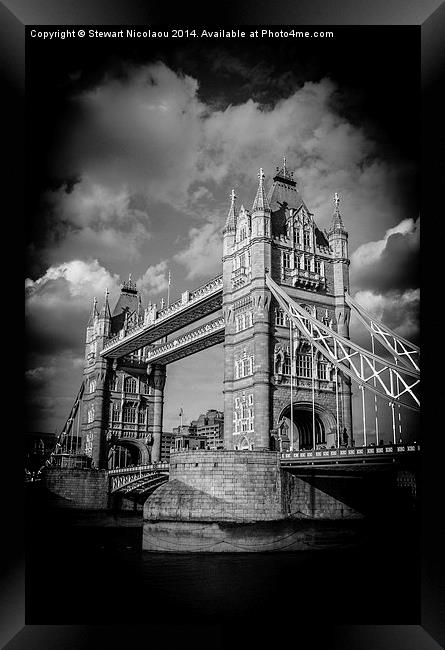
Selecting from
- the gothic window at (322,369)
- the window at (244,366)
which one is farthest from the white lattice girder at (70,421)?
the gothic window at (322,369)

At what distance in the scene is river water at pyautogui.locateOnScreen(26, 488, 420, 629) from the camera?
546 inches

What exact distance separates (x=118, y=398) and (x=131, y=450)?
5.73 metres

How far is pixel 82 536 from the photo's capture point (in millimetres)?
39062

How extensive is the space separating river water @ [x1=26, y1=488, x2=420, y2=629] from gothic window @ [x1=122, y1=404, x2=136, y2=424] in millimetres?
22326

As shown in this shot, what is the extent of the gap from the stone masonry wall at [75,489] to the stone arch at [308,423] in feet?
62.5

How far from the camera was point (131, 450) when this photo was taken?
55906 mm

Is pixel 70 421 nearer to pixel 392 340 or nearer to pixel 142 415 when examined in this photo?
pixel 142 415

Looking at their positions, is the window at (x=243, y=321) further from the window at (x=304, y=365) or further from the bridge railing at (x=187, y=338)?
the bridge railing at (x=187, y=338)

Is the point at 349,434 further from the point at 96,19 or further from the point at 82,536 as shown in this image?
the point at 96,19

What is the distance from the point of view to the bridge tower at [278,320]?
101ft

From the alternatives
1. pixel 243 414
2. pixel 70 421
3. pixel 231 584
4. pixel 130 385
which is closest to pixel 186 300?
pixel 243 414

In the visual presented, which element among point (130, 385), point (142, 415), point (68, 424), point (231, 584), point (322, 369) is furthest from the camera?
point (142, 415)

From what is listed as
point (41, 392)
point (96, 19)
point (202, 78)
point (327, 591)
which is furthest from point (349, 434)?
point (96, 19)
